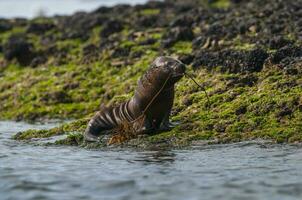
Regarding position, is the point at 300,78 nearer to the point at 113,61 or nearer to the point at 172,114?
the point at 172,114

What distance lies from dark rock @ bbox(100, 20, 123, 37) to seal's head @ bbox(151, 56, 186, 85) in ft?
57.5

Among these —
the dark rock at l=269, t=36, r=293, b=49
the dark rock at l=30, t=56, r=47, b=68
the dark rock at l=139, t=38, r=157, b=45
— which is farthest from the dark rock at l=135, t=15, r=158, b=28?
the dark rock at l=269, t=36, r=293, b=49

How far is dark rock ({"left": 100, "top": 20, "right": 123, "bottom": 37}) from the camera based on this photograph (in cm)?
3434

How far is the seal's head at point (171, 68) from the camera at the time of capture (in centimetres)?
1648

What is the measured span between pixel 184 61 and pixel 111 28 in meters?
12.0

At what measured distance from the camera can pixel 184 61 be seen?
76.9 ft

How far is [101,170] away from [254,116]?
4840 mm

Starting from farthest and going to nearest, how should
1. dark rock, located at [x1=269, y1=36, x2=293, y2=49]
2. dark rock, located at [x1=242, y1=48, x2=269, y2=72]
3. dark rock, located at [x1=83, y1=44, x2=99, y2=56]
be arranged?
dark rock, located at [x1=83, y1=44, x2=99, y2=56] < dark rock, located at [x1=269, y1=36, x2=293, y2=49] < dark rock, located at [x1=242, y1=48, x2=269, y2=72]

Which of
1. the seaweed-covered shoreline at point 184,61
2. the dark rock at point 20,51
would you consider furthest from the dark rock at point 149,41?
the dark rock at point 20,51

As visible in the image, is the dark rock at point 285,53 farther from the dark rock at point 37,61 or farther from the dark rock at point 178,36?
the dark rock at point 37,61

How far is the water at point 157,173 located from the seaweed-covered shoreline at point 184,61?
1293 millimetres

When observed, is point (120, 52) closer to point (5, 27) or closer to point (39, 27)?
point (39, 27)

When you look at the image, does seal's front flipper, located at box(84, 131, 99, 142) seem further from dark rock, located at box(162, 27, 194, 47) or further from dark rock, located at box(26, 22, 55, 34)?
dark rock, located at box(26, 22, 55, 34)

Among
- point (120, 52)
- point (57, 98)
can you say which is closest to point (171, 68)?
point (57, 98)
